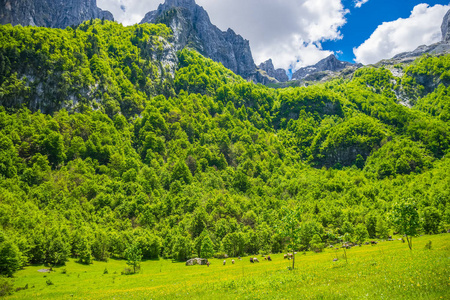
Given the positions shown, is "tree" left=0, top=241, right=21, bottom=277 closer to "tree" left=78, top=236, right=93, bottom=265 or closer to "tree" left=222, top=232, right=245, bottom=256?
"tree" left=78, top=236, right=93, bottom=265

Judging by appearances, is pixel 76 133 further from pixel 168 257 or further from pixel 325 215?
pixel 325 215

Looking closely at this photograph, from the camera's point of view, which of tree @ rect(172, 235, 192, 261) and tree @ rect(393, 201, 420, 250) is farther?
tree @ rect(172, 235, 192, 261)

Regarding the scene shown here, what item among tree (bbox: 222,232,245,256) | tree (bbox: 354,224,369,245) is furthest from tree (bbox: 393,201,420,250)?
tree (bbox: 222,232,245,256)

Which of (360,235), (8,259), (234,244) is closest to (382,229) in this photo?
(360,235)

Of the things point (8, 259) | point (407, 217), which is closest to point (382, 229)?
point (407, 217)

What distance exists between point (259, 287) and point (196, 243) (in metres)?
84.6

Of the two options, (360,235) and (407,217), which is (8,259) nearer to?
(407,217)

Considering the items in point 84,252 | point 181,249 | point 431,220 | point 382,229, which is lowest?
point 181,249

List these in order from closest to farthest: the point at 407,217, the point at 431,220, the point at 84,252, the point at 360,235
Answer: the point at 407,217, the point at 84,252, the point at 431,220, the point at 360,235

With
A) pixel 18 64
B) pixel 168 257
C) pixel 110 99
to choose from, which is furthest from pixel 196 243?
pixel 18 64

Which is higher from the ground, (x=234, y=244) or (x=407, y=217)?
(x=407, y=217)

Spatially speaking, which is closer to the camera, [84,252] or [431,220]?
[84,252]

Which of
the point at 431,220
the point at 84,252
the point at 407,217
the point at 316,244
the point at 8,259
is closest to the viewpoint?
the point at 407,217

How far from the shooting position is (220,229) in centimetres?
12538
